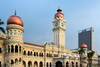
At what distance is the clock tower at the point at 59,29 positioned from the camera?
52519mm

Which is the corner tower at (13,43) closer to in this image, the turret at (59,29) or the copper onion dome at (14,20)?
the copper onion dome at (14,20)

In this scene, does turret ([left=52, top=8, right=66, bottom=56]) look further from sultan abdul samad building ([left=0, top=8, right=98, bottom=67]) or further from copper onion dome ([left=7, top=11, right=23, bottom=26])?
copper onion dome ([left=7, top=11, right=23, bottom=26])

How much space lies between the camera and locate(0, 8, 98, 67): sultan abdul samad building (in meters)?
31.7

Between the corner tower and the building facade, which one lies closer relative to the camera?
the corner tower

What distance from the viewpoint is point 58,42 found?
52.2 m

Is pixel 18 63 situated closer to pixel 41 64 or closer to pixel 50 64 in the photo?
→ pixel 41 64

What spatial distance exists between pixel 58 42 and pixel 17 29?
23039 millimetres

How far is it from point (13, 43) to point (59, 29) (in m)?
24.4

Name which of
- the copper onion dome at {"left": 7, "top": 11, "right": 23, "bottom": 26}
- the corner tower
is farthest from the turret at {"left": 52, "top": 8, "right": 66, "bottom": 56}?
the copper onion dome at {"left": 7, "top": 11, "right": 23, "bottom": 26}

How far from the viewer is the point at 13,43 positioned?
3153cm

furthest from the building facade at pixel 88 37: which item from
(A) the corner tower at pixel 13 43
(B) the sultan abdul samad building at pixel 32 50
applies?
(A) the corner tower at pixel 13 43

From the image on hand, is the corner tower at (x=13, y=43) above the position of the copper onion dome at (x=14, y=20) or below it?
below

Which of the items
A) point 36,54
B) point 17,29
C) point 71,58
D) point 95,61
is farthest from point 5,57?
point 95,61

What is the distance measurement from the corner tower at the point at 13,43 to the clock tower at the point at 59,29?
22.0 metres
